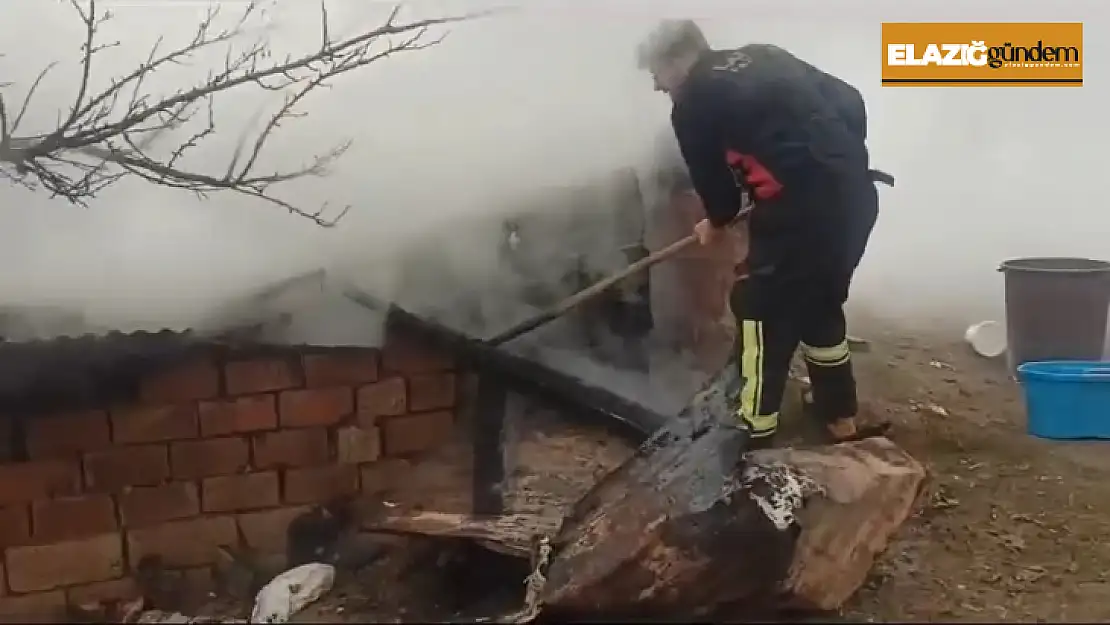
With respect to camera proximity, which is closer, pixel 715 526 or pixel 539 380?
pixel 715 526

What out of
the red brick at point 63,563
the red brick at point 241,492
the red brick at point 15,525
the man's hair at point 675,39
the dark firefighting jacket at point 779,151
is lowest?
the red brick at point 63,563

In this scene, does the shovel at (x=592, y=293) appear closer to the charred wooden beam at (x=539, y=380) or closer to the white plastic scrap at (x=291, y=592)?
the charred wooden beam at (x=539, y=380)

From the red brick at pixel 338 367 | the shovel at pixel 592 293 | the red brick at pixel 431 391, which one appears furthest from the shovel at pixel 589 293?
the red brick at pixel 338 367

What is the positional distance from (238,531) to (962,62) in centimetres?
162

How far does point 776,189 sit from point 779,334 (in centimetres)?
27

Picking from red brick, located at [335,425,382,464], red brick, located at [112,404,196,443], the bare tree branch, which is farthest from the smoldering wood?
the bare tree branch

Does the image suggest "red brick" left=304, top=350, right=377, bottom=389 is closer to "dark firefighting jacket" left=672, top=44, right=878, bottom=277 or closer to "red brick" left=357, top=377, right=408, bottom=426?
"red brick" left=357, top=377, right=408, bottom=426

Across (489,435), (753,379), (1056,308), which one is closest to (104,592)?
(489,435)

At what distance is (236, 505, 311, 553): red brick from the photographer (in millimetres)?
1882

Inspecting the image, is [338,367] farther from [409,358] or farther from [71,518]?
[71,518]

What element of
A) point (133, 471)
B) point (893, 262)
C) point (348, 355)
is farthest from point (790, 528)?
point (133, 471)

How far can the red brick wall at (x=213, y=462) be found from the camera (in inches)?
72.0

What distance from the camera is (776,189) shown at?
5.95 feet

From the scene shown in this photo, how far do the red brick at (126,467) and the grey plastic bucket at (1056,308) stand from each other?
1622mm
